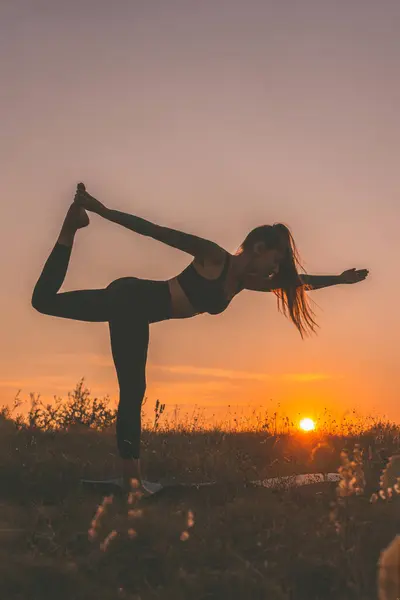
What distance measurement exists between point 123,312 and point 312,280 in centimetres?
196

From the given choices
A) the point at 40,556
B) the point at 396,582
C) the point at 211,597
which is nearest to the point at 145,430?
the point at 40,556

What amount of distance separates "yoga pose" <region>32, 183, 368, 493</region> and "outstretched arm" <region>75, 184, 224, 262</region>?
0.01 m

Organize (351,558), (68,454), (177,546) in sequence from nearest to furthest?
(351,558) → (177,546) → (68,454)

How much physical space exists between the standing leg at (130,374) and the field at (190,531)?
40cm

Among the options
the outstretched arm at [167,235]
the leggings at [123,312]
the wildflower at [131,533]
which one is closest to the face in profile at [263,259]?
the outstretched arm at [167,235]

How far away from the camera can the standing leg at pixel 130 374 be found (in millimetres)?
5973

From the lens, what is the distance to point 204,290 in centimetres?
581

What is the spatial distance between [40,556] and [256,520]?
151cm

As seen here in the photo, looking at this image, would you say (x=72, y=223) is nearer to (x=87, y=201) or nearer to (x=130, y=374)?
(x=87, y=201)

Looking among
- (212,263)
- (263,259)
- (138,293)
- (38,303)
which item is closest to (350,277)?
(263,259)

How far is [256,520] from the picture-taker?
474 cm

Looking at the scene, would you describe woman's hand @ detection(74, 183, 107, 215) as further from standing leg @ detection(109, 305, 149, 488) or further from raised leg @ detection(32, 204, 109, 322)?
standing leg @ detection(109, 305, 149, 488)

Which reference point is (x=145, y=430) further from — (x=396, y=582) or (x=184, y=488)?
(x=396, y=582)

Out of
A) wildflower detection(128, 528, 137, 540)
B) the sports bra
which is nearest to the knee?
the sports bra
